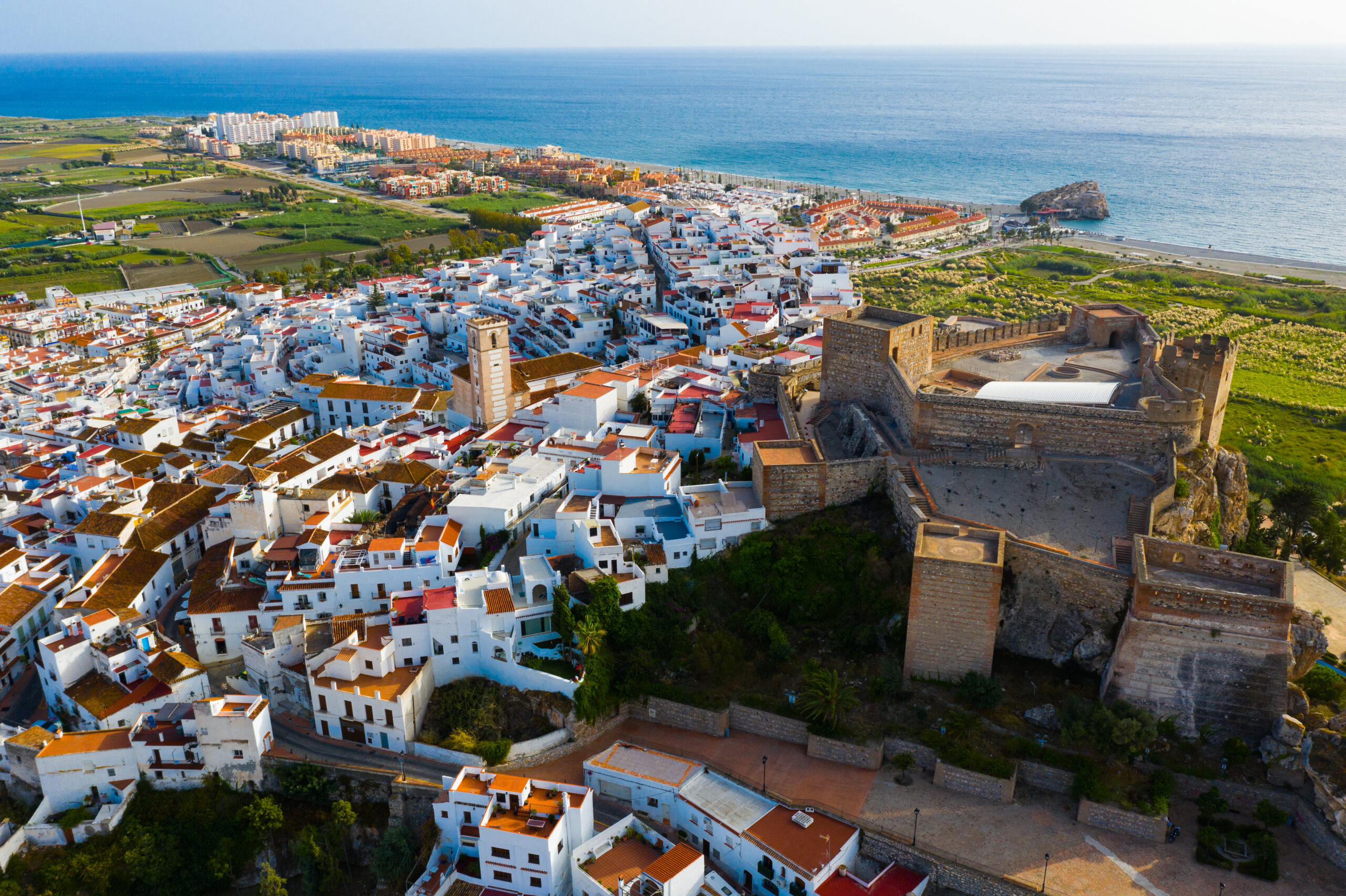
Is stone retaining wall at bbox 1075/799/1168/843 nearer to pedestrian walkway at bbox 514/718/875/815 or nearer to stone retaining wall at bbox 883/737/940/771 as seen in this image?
stone retaining wall at bbox 883/737/940/771

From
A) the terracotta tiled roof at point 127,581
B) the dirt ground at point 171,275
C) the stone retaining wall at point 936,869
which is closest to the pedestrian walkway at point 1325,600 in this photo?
the stone retaining wall at point 936,869

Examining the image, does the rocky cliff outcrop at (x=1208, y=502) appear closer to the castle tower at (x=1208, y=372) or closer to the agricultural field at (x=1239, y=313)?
the castle tower at (x=1208, y=372)

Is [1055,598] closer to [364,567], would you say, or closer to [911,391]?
[911,391]

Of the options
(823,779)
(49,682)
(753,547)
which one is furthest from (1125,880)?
(49,682)

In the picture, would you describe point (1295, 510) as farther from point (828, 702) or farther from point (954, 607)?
point (828, 702)

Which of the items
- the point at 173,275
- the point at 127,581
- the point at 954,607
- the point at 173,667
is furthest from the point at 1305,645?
the point at 173,275
